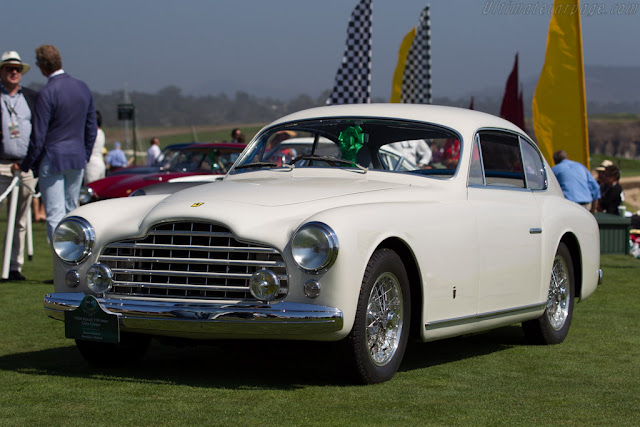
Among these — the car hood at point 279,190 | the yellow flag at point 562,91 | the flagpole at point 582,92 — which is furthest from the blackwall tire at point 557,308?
the yellow flag at point 562,91

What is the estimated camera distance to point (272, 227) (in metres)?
4.72

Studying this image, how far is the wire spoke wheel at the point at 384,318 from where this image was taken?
4.86m

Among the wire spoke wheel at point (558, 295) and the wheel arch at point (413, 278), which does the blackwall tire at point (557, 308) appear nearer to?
Answer: the wire spoke wheel at point (558, 295)

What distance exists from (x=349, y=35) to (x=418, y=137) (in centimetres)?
1673

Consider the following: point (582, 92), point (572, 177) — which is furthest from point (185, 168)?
point (582, 92)

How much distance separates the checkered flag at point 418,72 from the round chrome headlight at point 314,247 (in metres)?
22.6

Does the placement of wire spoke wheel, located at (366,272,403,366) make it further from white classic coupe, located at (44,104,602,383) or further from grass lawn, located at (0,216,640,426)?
grass lawn, located at (0,216,640,426)

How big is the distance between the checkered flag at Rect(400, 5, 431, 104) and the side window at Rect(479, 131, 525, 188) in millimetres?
20256

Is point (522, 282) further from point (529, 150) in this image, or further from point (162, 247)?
point (162, 247)

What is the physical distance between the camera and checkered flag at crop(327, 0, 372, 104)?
21.7 m

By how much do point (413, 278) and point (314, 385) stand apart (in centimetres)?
79

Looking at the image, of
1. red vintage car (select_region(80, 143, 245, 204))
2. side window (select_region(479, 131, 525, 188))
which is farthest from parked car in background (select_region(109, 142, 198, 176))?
side window (select_region(479, 131, 525, 188))

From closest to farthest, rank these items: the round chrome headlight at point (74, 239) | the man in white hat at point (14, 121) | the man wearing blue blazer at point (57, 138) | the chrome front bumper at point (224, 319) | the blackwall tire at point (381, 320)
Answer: the chrome front bumper at point (224, 319) < the blackwall tire at point (381, 320) < the round chrome headlight at point (74, 239) < the man wearing blue blazer at point (57, 138) < the man in white hat at point (14, 121)

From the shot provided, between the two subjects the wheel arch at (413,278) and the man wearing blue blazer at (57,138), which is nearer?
the wheel arch at (413,278)
